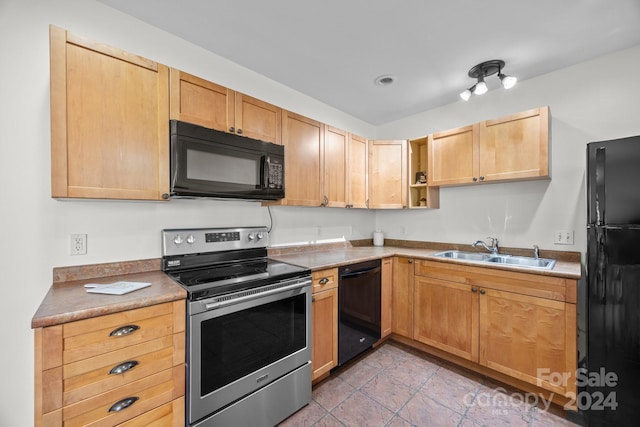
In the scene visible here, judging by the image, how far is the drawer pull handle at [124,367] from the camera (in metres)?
1.13

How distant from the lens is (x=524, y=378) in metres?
1.92

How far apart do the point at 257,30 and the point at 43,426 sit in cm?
233

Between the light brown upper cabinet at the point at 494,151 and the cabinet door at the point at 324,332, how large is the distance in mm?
1719

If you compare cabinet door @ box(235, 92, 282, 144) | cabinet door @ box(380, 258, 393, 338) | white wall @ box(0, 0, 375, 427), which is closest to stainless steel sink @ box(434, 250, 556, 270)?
cabinet door @ box(380, 258, 393, 338)

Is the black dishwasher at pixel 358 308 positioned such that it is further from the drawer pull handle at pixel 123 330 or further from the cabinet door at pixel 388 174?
the drawer pull handle at pixel 123 330

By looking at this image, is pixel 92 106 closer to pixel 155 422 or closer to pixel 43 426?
pixel 43 426

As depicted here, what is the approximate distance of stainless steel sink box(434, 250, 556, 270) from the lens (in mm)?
2203

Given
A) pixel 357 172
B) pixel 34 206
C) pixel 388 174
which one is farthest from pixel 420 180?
pixel 34 206

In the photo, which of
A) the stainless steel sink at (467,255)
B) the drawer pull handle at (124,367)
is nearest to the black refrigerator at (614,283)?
the stainless steel sink at (467,255)

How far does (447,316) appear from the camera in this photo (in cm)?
233

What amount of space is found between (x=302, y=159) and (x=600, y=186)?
2021 millimetres

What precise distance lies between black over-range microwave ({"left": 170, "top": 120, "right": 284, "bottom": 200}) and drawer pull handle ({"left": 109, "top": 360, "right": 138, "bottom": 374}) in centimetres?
89

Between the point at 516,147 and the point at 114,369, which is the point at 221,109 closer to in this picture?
the point at 114,369

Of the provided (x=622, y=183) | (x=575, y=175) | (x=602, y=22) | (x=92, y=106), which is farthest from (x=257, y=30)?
(x=575, y=175)
